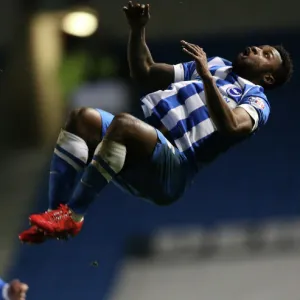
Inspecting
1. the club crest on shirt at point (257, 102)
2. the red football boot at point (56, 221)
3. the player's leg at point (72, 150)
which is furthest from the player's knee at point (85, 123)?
the club crest on shirt at point (257, 102)

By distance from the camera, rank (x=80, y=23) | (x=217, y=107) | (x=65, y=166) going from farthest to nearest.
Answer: (x=80, y=23) → (x=65, y=166) → (x=217, y=107)

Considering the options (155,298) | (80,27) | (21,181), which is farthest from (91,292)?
(80,27)

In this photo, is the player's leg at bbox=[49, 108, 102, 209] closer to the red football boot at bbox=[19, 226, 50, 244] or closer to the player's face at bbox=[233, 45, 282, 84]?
the red football boot at bbox=[19, 226, 50, 244]

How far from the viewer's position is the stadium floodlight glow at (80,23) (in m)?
1.20

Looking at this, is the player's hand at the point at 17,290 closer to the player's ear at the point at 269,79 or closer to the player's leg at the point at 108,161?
the player's leg at the point at 108,161

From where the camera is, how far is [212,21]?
118 centimetres

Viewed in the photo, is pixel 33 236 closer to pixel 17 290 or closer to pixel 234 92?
pixel 17 290

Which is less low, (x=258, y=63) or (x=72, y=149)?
(x=258, y=63)

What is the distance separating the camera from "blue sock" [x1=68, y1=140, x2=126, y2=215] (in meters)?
1.01

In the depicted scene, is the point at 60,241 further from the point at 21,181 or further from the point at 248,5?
the point at 248,5

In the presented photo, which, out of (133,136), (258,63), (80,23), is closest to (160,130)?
(133,136)

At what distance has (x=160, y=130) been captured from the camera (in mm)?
1038

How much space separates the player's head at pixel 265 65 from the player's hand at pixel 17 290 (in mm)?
421

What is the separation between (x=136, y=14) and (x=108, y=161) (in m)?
0.23
